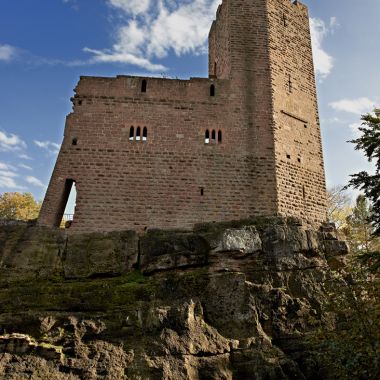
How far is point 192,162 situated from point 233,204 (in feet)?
7.92

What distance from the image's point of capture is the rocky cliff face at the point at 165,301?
10.2 metres

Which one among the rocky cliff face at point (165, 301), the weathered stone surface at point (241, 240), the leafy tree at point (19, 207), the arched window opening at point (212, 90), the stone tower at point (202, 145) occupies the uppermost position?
the leafy tree at point (19, 207)

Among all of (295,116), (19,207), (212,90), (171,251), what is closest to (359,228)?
(295,116)

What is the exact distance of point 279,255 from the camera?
45.9ft

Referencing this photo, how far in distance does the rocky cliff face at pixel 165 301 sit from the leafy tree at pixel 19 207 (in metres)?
28.0

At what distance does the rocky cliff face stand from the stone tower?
1531 millimetres

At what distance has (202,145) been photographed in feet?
56.2

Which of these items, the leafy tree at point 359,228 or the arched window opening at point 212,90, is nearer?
the arched window opening at point 212,90

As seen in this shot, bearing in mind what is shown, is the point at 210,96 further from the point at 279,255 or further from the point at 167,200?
the point at 279,255

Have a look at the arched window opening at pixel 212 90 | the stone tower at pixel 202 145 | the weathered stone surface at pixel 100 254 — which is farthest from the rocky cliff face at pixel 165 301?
the arched window opening at pixel 212 90

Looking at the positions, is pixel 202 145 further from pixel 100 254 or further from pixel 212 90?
pixel 100 254

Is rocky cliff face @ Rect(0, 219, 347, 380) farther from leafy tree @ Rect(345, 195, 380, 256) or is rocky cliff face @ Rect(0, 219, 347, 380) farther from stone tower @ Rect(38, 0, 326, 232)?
leafy tree @ Rect(345, 195, 380, 256)

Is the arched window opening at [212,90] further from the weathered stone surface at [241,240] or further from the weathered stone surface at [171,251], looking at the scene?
the weathered stone surface at [171,251]

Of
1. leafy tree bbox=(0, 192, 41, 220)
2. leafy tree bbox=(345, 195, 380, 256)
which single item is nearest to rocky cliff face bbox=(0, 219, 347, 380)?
leafy tree bbox=(345, 195, 380, 256)
